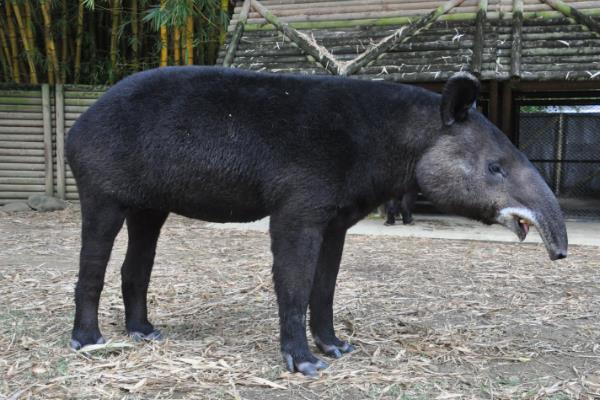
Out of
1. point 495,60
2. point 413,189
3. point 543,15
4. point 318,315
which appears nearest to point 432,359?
point 318,315

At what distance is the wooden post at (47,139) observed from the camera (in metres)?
10.6

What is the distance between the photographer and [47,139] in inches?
420

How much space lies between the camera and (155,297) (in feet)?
15.0

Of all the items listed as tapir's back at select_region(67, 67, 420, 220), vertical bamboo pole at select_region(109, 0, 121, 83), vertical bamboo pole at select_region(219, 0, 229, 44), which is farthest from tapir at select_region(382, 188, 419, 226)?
tapir's back at select_region(67, 67, 420, 220)

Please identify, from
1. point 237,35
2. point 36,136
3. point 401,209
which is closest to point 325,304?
point 401,209

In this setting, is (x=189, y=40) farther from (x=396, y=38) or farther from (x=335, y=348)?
(x=335, y=348)

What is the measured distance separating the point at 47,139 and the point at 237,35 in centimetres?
378

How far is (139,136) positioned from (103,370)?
1139 millimetres

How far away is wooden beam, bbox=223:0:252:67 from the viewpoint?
9.23 meters

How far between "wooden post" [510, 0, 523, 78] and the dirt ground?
2503 mm

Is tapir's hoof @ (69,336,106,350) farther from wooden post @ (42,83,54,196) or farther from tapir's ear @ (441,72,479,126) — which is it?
wooden post @ (42,83,54,196)

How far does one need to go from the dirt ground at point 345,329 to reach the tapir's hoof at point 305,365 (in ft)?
0.16

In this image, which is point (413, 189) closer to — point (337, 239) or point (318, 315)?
point (337, 239)

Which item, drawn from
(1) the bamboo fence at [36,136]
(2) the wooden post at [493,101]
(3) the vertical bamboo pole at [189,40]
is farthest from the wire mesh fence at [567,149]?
(1) the bamboo fence at [36,136]
